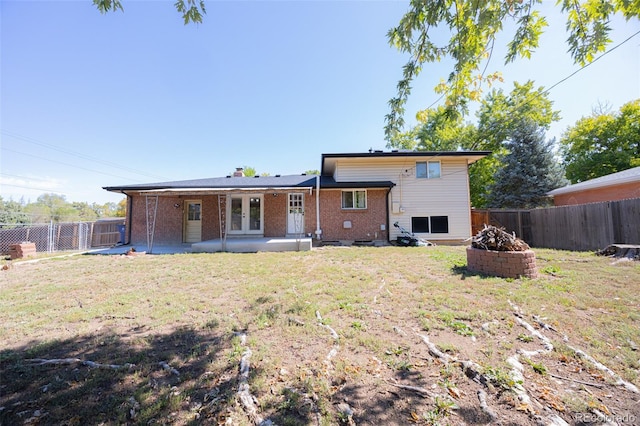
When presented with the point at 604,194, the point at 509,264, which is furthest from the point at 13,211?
the point at 604,194

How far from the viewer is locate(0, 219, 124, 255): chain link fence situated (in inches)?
445

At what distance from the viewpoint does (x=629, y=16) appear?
2686 mm

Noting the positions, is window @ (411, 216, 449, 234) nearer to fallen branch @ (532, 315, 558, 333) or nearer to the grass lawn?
the grass lawn

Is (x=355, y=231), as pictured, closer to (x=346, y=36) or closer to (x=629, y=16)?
(x=346, y=36)

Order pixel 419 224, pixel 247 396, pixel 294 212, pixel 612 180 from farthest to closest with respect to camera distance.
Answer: pixel 419 224, pixel 294 212, pixel 612 180, pixel 247 396

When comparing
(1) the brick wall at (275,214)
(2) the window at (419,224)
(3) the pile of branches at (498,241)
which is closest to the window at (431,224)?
(2) the window at (419,224)

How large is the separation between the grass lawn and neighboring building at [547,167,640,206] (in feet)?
34.5

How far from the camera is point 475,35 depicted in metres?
3.18

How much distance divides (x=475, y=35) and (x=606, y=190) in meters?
15.9

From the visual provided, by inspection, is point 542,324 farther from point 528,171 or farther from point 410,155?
point 528,171

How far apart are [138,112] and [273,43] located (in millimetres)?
12768

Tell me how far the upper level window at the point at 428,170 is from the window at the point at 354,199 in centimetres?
328

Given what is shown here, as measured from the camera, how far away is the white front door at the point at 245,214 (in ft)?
40.4

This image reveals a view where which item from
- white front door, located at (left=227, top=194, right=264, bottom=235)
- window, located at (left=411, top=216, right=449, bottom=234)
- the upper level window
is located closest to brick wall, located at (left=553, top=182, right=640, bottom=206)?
window, located at (left=411, top=216, right=449, bottom=234)
